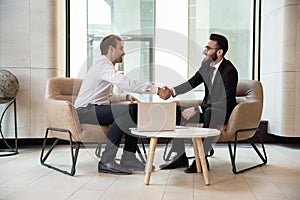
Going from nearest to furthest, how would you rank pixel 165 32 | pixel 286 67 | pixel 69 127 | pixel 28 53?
pixel 69 127
pixel 28 53
pixel 286 67
pixel 165 32

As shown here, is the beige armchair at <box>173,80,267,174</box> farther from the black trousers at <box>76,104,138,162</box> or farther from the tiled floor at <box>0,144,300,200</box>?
the black trousers at <box>76,104,138,162</box>

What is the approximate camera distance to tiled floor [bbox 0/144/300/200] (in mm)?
2502

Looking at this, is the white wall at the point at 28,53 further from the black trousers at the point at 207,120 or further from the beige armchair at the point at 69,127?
the black trousers at the point at 207,120

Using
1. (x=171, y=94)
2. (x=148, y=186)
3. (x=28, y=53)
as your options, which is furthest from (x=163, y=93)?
(x=28, y=53)

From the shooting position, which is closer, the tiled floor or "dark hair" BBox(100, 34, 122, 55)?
the tiled floor

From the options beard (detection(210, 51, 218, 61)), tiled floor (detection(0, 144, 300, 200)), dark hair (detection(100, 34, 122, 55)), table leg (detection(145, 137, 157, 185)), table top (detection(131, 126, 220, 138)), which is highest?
dark hair (detection(100, 34, 122, 55))

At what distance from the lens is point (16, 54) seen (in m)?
4.32

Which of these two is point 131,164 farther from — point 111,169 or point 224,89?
point 224,89

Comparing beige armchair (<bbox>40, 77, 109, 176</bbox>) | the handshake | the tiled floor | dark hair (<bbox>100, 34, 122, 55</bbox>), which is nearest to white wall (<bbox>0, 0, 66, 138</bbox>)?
the tiled floor

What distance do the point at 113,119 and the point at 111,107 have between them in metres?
0.10

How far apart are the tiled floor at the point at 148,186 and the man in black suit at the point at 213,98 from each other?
0.24m

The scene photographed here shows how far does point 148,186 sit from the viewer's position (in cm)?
275

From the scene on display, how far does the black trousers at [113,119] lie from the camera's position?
319 cm

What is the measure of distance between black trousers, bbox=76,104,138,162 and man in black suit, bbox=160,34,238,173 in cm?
42
